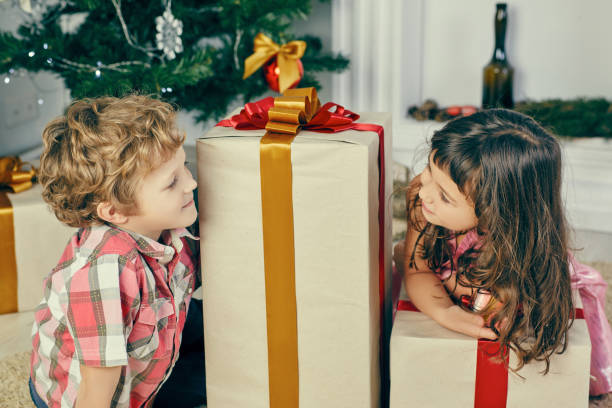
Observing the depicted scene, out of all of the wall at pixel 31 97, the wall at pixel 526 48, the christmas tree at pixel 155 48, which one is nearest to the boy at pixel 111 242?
the christmas tree at pixel 155 48

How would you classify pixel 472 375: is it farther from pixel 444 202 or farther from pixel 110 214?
pixel 110 214

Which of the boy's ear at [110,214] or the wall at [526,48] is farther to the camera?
the wall at [526,48]

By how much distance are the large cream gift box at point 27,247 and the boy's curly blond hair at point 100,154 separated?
0.59 meters

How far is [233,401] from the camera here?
1.14 m

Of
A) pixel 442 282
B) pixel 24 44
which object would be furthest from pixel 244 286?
pixel 24 44

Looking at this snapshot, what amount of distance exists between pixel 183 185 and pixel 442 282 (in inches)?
18.9

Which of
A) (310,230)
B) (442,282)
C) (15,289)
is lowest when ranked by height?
(15,289)

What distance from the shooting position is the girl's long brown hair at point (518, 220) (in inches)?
40.1

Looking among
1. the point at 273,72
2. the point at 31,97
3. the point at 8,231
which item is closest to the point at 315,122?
the point at 8,231

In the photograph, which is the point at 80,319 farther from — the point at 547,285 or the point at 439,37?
the point at 439,37

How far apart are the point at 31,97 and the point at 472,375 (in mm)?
2021

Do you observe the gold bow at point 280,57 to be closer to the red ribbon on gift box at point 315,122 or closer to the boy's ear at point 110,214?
the red ribbon on gift box at point 315,122

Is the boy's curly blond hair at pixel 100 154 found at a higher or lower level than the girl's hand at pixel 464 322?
higher

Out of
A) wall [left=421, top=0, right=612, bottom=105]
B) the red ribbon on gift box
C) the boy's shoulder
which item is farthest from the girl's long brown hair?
wall [left=421, top=0, right=612, bottom=105]
